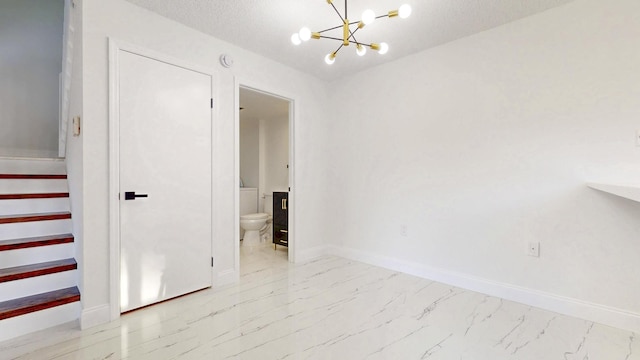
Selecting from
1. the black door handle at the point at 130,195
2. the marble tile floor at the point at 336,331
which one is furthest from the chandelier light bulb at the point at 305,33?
the marble tile floor at the point at 336,331

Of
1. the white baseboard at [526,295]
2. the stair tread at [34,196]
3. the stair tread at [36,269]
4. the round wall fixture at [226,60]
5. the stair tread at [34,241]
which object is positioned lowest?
the white baseboard at [526,295]

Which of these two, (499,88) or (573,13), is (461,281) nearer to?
(499,88)

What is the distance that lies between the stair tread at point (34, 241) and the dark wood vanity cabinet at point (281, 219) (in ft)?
7.40

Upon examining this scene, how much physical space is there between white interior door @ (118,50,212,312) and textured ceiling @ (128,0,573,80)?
458 millimetres

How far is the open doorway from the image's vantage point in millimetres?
3998

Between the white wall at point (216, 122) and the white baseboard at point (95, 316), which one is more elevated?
the white wall at point (216, 122)

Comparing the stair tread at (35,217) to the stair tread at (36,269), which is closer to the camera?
the stair tread at (36,269)

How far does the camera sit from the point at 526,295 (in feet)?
7.45

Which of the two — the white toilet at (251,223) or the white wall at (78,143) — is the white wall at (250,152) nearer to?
the white toilet at (251,223)

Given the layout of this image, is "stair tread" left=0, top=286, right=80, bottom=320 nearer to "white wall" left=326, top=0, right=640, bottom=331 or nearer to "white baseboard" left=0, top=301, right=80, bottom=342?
"white baseboard" left=0, top=301, right=80, bottom=342

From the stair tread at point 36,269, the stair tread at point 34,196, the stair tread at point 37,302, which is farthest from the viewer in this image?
the stair tread at point 34,196

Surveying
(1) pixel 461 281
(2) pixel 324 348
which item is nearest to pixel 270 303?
(2) pixel 324 348

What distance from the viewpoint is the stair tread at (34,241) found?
197cm

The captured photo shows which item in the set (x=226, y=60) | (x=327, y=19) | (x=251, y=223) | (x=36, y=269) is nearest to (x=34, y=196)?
(x=36, y=269)
